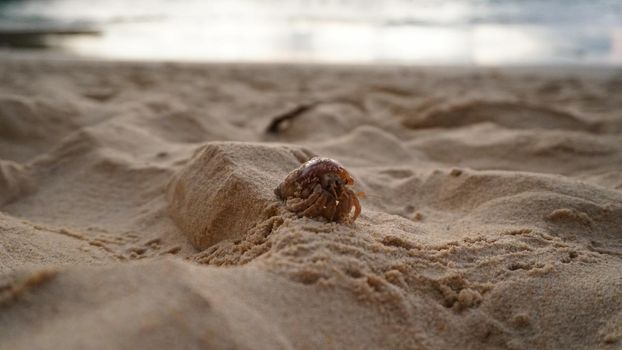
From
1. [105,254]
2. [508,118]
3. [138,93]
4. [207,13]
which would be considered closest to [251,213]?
[105,254]

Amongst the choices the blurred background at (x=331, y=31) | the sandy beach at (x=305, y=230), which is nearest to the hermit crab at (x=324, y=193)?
the sandy beach at (x=305, y=230)

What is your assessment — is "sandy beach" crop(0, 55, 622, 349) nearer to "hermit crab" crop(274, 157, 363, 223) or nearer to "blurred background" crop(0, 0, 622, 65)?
"hermit crab" crop(274, 157, 363, 223)

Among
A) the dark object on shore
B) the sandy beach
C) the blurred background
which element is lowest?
the sandy beach

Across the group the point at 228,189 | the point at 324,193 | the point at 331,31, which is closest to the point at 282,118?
the point at 228,189

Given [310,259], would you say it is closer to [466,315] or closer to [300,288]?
[300,288]

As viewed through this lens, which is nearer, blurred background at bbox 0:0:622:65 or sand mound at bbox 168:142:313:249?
sand mound at bbox 168:142:313:249

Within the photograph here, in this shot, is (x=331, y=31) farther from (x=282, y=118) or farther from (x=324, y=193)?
(x=324, y=193)

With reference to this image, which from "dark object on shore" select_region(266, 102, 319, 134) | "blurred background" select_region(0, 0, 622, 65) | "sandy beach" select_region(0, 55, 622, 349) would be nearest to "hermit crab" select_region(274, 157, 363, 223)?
"sandy beach" select_region(0, 55, 622, 349)
